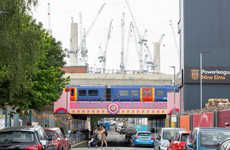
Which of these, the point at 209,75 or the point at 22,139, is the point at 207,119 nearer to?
the point at 22,139

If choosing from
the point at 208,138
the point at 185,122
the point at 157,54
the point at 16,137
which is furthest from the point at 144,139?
the point at 157,54

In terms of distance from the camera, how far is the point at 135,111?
69.8 m

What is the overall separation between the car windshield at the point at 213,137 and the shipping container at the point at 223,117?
14723mm

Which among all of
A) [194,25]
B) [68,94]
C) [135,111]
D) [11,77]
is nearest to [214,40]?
[194,25]

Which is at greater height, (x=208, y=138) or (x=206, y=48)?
(x=206, y=48)

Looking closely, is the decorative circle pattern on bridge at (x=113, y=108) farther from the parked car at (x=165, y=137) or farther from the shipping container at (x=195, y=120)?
the parked car at (x=165, y=137)

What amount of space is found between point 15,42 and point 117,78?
78295mm

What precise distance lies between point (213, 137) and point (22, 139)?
6.18 m

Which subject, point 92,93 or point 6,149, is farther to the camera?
point 92,93

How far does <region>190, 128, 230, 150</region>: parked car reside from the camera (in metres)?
17.9

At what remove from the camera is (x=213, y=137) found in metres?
18.3

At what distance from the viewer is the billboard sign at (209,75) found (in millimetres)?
76375

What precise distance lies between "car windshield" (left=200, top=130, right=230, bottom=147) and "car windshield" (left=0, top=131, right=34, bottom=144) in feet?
18.3

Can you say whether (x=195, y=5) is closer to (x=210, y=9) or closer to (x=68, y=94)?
(x=210, y=9)
